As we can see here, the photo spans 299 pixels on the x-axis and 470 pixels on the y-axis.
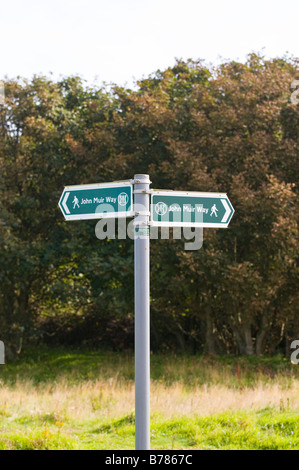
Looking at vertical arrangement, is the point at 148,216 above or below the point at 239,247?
below

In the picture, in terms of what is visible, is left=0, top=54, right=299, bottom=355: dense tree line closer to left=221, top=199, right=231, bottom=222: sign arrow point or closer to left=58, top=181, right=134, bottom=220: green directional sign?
left=221, top=199, right=231, bottom=222: sign arrow point

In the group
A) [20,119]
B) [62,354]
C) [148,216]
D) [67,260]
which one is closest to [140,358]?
[148,216]

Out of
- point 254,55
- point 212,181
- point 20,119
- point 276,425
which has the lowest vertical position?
point 276,425

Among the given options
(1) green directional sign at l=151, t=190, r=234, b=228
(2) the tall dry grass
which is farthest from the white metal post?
(2) the tall dry grass

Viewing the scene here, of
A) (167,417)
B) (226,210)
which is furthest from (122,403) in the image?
(226,210)

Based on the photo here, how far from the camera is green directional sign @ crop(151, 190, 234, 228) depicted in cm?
438

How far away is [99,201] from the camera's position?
14.5 ft

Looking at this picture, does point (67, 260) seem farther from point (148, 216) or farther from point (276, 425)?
point (148, 216)

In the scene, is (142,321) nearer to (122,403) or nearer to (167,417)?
(167,417)

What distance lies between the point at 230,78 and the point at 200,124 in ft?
7.39

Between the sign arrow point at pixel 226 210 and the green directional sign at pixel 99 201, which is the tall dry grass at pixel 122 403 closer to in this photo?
the sign arrow point at pixel 226 210

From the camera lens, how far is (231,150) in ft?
51.0

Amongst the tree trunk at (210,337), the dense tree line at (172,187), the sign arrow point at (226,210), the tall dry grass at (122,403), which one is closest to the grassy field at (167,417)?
A: the tall dry grass at (122,403)

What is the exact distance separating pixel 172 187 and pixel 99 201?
12303 mm
